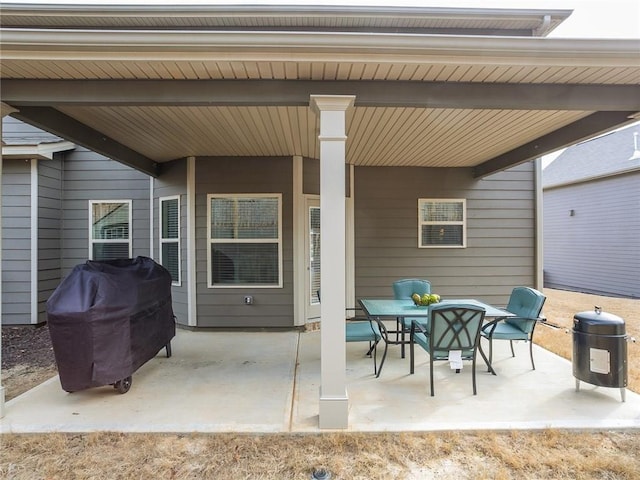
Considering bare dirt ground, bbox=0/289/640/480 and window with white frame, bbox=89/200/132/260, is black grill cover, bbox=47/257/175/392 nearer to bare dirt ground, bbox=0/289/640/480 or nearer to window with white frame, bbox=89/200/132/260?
bare dirt ground, bbox=0/289/640/480

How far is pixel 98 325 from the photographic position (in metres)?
2.76

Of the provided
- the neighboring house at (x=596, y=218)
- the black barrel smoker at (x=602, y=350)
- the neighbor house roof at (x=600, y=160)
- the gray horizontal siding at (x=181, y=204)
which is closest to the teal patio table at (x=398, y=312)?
the black barrel smoker at (x=602, y=350)

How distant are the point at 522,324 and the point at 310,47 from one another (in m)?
3.36

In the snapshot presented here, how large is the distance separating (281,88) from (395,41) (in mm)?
885

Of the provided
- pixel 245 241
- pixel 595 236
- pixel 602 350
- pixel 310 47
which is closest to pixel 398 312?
pixel 602 350

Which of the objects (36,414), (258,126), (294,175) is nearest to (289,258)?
(294,175)

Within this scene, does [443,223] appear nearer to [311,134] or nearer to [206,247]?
[311,134]

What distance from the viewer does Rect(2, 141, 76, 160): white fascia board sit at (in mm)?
5062

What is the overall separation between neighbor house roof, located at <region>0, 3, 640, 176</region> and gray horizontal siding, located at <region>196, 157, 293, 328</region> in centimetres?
117

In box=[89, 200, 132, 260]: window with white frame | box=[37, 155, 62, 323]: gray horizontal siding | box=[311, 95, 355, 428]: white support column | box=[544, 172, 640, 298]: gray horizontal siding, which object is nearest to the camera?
box=[311, 95, 355, 428]: white support column

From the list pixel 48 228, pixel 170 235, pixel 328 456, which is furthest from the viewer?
pixel 48 228

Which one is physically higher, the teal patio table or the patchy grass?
the teal patio table

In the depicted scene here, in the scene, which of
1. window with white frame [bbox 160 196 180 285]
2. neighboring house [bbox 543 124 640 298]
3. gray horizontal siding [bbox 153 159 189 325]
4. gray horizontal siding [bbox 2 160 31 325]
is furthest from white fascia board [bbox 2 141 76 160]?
neighboring house [bbox 543 124 640 298]

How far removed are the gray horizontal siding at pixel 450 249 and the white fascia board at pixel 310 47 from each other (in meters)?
3.42
